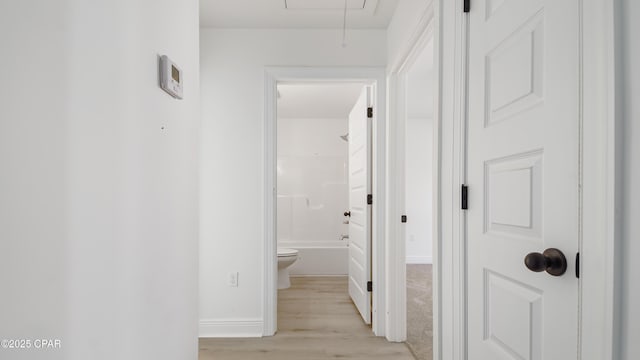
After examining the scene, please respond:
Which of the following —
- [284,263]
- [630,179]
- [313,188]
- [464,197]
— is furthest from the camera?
[313,188]

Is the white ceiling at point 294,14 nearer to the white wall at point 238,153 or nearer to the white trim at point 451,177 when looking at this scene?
the white wall at point 238,153

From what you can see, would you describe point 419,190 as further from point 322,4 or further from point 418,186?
point 322,4

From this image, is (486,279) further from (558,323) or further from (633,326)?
(633,326)

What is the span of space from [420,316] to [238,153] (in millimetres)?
2059

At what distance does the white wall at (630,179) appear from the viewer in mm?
721

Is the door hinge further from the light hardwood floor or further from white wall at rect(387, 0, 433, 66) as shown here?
the light hardwood floor

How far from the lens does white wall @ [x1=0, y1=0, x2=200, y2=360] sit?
715 millimetres

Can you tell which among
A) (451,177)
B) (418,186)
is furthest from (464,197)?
(418,186)

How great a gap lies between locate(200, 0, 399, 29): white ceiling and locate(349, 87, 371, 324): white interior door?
1.87ft

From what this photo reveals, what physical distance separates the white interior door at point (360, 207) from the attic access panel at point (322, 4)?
71 centimetres

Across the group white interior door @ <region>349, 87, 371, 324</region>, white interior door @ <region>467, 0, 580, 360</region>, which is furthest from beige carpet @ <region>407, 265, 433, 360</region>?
white interior door @ <region>467, 0, 580, 360</region>

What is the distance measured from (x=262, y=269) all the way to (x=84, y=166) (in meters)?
2.29

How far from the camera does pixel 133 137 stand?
1144 mm

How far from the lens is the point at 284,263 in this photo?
14.3ft
